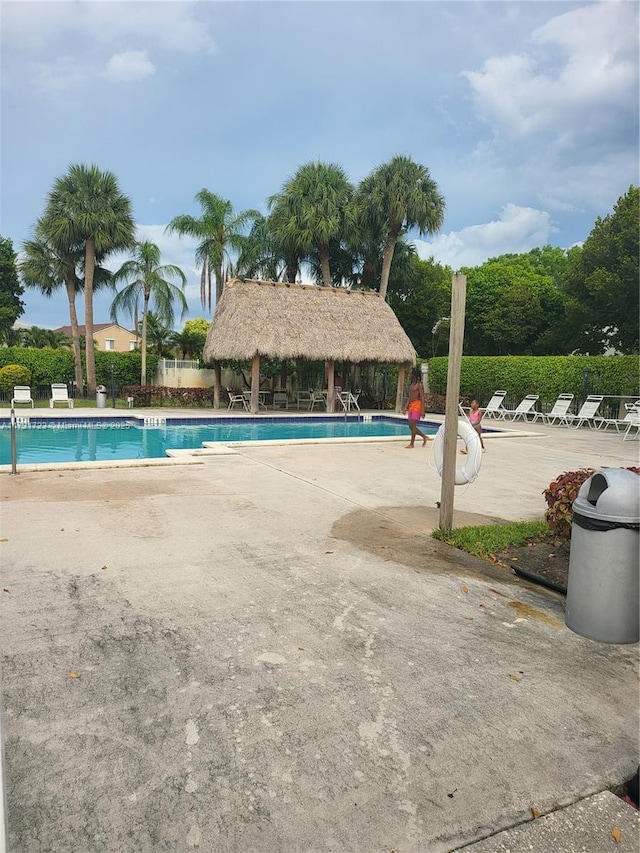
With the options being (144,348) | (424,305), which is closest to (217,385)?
(144,348)

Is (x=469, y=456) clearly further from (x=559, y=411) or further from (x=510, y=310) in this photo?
(x=510, y=310)

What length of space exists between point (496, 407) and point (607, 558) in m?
18.3

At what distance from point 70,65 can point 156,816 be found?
4.55 meters

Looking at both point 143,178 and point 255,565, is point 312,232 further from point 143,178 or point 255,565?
point 255,565

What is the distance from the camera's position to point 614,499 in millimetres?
3039

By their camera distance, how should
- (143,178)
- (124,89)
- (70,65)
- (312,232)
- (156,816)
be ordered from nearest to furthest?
1. (156,816)
2. (70,65)
3. (124,89)
4. (143,178)
5. (312,232)

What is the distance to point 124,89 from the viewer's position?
17.7ft

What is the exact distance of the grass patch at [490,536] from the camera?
4754mm

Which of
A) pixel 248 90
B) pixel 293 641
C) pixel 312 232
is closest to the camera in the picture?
pixel 293 641

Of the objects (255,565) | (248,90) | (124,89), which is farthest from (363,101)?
(255,565)

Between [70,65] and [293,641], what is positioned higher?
[70,65]

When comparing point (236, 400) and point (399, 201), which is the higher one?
point (399, 201)

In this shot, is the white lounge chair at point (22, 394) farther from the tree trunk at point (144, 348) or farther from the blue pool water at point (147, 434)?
the tree trunk at point (144, 348)

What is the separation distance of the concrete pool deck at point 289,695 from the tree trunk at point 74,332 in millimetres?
21017
